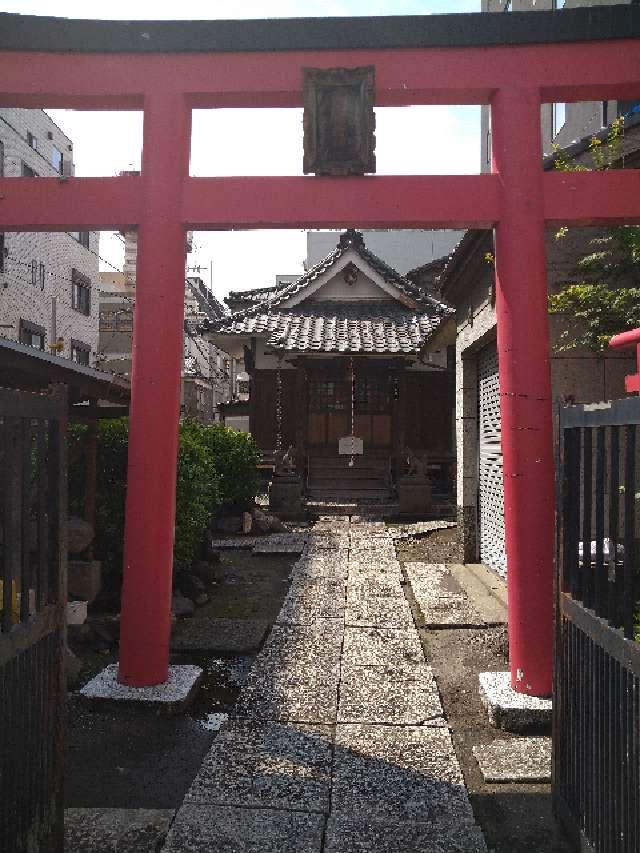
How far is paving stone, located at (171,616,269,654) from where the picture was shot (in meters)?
6.33

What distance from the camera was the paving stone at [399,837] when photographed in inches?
121

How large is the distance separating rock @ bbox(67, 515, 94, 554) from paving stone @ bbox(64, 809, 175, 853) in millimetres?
3406

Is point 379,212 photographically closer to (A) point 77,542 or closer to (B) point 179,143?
(B) point 179,143

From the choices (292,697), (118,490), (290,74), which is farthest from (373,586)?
(290,74)

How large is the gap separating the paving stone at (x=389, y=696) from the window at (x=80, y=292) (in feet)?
68.1

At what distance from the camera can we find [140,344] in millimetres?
4941

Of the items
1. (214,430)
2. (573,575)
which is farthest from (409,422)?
(573,575)

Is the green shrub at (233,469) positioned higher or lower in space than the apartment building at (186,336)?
lower

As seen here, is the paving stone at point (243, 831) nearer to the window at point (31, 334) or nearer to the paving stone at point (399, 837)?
the paving stone at point (399, 837)

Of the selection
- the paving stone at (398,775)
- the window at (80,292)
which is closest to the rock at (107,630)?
the paving stone at (398,775)

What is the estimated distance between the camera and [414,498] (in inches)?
625

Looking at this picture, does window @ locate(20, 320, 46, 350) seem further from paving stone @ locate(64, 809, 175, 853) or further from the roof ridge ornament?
paving stone @ locate(64, 809, 175, 853)

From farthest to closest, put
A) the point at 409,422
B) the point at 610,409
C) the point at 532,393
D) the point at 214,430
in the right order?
the point at 409,422, the point at 214,430, the point at 532,393, the point at 610,409

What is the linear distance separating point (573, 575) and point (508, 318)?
236 centimetres
